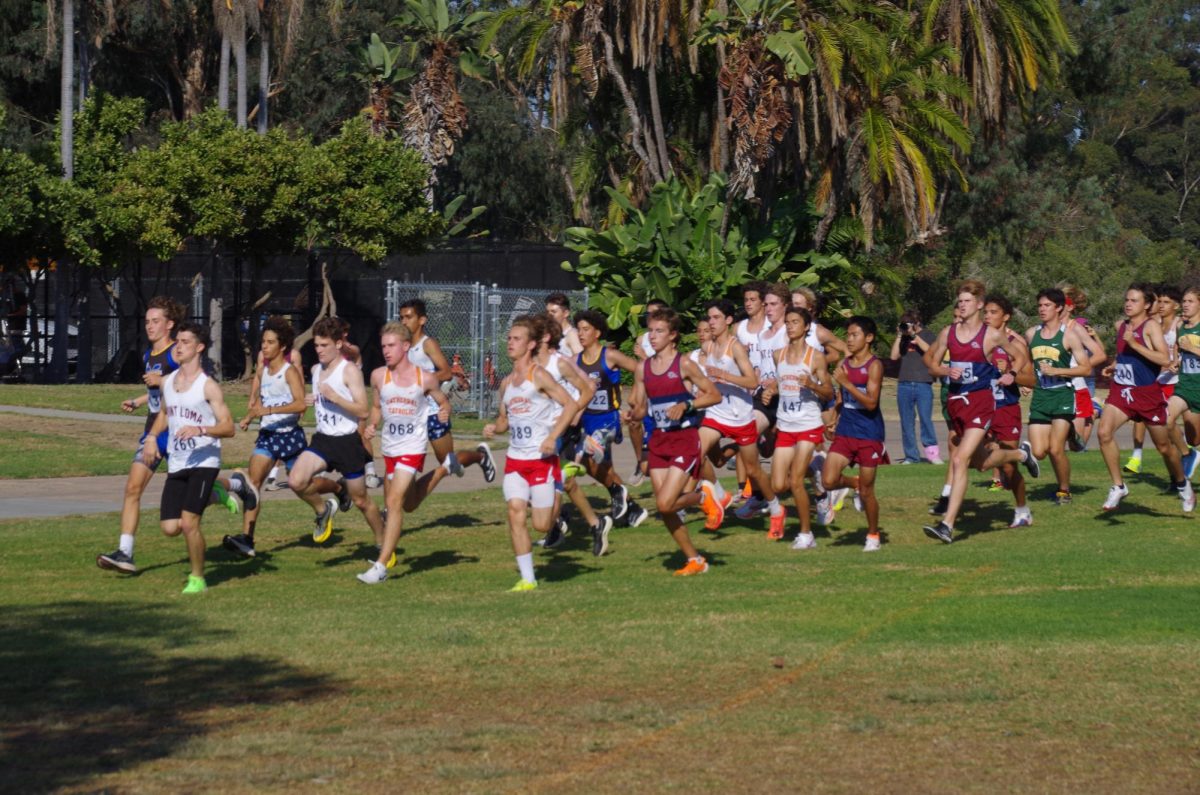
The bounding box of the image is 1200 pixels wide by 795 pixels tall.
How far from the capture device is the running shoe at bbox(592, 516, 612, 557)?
12953 mm

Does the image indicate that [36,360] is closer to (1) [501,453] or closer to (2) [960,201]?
(1) [501,453]

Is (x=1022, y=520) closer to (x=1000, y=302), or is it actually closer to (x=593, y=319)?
(x=1000, y=302)

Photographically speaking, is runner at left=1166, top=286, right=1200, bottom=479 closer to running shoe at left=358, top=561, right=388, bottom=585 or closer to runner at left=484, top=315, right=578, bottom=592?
runner at left=484, top=315, right=578, bottom=592

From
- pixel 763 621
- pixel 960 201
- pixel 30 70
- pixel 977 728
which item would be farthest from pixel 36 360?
pixel 977 728

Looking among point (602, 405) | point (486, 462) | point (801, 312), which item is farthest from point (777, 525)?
point (486, 462)

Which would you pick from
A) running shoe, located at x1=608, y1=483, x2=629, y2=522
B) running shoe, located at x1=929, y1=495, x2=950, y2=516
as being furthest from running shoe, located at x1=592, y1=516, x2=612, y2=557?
running shoe, located at x1=929, y1=495, x2=950, y2=516

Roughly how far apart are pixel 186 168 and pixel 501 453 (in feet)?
47.9

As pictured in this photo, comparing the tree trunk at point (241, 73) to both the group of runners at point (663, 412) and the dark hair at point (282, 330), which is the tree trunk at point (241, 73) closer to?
the group of runners at point (663, 412)

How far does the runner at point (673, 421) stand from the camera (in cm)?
1170

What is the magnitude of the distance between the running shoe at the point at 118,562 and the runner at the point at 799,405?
17.1 ft

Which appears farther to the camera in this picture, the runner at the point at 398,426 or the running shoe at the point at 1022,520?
the running shoe at the point at 1022,520

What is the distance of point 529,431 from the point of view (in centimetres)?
1113

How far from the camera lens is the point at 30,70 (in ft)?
151

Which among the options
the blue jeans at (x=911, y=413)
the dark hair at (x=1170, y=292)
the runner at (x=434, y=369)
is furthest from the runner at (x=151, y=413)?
the blue jeans at (x=911, y=413)
